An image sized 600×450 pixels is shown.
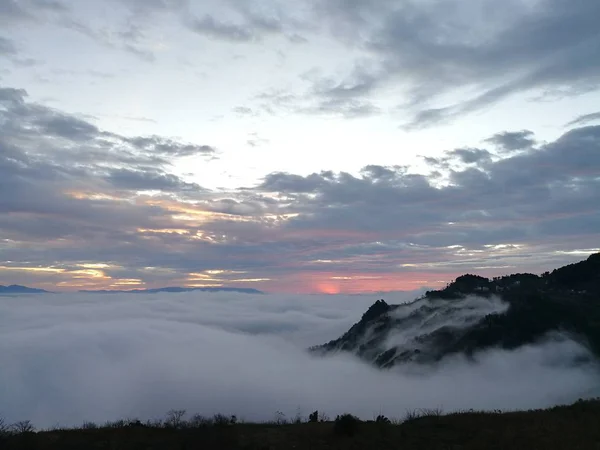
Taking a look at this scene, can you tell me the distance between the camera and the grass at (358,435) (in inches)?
889

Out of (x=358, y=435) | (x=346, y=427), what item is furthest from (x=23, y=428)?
(x=358, y=435)

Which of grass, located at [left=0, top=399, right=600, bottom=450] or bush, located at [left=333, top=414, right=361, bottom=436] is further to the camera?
bush, located at [left=333, top=414, right=361, bottom=436]

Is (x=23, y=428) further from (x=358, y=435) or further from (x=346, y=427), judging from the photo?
(x=358, y=435)

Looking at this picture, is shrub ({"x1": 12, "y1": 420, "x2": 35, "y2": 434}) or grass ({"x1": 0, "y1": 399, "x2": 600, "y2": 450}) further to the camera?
shrub ({"x1": 12, "y1": 420, "x2": 35, "y2": 434})

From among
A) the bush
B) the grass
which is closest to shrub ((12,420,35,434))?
the grass

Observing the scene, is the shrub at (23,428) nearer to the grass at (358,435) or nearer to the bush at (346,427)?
the grass at (358,435)

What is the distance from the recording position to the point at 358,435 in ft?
81.3

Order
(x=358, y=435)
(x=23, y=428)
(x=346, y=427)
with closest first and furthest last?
(x=358, y=435) < (x=23, y=428) < (x=346, y=427)

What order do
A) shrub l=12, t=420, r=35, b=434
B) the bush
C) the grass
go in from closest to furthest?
the grass
shrub l=12, t=420, r=35, b=434
the bush

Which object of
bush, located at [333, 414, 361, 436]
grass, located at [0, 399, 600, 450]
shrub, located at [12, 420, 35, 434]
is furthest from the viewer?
bush, located at [333, 414, 361, 436]

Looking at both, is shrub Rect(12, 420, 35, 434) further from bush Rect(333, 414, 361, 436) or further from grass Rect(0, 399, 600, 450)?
bush Rect(333, 414, 361, 436)

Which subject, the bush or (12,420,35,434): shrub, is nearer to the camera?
(12,420,35,434): shrub

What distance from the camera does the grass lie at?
2258 centimetres

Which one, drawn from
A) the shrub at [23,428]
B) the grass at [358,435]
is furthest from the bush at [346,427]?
the shrub at [23,428]
